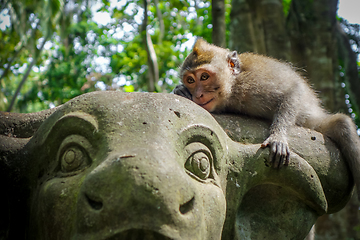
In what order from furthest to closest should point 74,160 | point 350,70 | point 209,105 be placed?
point 350,70, point 209,105, point 74,160

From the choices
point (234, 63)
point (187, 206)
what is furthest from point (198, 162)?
point (234, 63)

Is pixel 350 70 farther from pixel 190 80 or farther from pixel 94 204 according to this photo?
pixel 94 204

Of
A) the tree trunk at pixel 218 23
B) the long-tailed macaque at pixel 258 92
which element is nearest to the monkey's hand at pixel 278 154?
the long-tailed macaque at pixel 258 92

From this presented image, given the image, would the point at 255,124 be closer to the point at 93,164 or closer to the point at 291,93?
the point at 291,93

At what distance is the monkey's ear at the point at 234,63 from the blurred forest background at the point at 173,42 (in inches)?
27.0

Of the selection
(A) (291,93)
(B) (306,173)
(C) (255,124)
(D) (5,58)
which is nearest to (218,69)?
(A) (291,93)

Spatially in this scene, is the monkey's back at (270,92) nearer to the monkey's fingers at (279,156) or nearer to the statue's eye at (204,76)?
the statue's eye at (204,76)

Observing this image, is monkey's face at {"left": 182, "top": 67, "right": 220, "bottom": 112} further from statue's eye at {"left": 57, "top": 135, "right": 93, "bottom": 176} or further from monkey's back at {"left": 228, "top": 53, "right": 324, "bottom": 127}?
statue's eye at {"left": 57, "top": 135, "right": 93, "bottom": 176}

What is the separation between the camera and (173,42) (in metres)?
12.9

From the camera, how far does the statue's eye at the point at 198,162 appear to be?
1.85m

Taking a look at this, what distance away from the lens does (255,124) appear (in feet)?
8.63

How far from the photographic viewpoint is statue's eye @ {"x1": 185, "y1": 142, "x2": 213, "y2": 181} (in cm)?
185

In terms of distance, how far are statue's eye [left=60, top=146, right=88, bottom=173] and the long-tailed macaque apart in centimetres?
136

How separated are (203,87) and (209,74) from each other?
146mm
